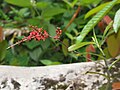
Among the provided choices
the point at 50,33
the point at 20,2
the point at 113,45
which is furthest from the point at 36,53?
the point at 113,45

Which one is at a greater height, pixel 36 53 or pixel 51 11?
pixel 51 11

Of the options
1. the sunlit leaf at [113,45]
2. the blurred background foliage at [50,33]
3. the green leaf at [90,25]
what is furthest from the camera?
the blurred background foliage at [50,33]

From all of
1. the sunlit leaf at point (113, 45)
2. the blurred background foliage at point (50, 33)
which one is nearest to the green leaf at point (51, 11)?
the blurred background foliage at point (50, 33)

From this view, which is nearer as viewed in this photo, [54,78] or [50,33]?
[54,78]

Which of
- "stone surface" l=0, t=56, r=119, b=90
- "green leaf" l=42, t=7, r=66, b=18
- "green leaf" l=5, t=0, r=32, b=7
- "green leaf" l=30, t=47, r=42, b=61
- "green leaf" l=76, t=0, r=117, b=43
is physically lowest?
"green leaf" l=30, t=47, r=42, b=61

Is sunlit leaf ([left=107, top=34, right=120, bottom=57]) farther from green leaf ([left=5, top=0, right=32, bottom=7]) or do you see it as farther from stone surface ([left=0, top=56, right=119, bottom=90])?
green leaf ([left=5, top=0, right=32, bottom=7])

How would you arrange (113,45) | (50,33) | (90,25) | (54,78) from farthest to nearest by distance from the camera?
(50,33), (113,45), (54,78), (90,25)

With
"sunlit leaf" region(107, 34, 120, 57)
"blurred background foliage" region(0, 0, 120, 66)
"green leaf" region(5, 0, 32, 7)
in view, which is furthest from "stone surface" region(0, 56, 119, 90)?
"green leaf" region(5, 0, 32, 7)

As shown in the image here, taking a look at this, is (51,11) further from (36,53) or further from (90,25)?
(90,25)

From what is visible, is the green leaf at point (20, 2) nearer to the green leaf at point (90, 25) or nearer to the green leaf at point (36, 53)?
the green leaf at point (36, 53)

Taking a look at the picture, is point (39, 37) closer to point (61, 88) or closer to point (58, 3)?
point (61, 88)
